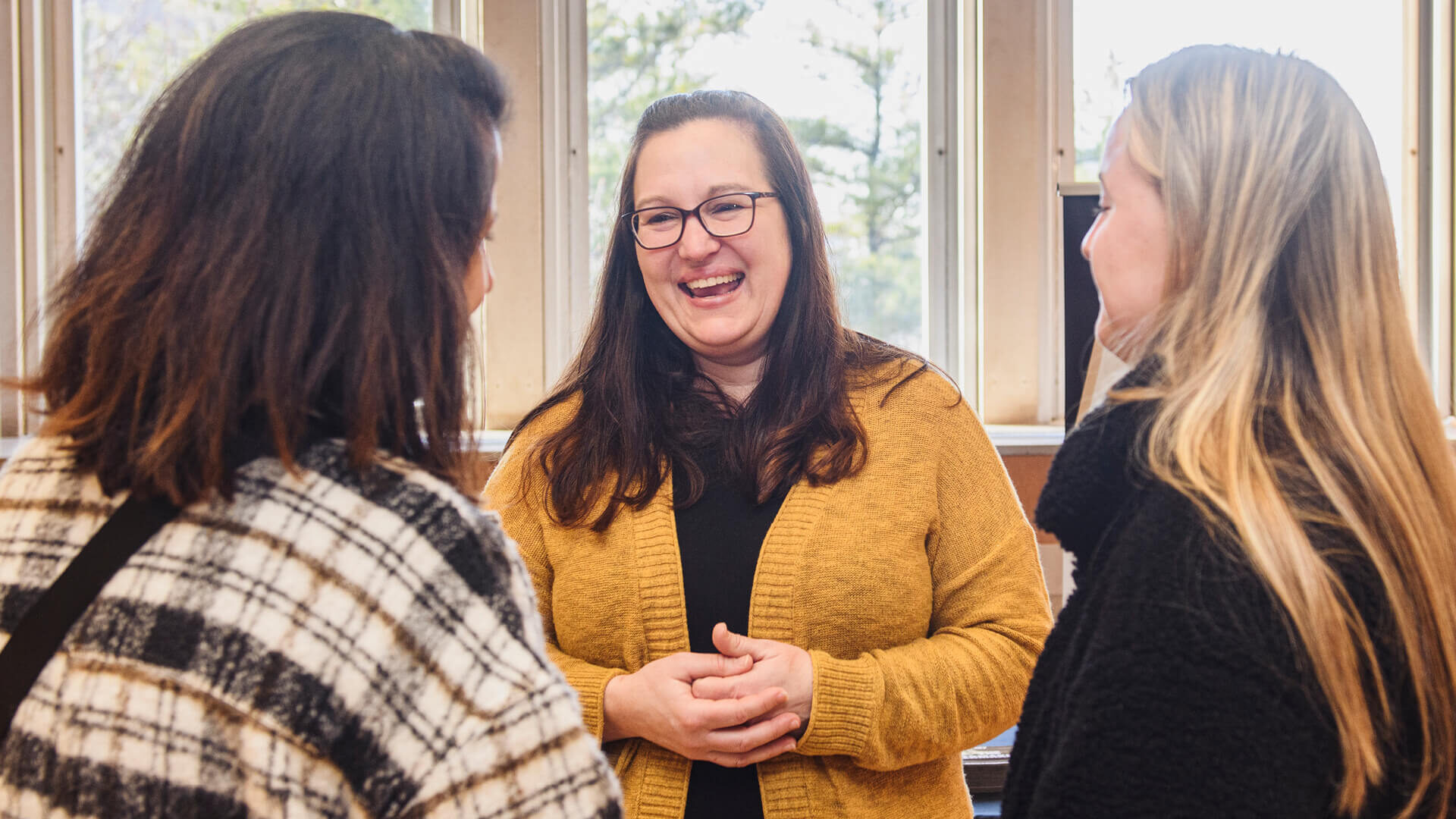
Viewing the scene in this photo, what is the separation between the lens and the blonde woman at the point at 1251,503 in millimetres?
669

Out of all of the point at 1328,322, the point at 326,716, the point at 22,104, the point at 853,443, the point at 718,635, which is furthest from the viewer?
the point at 22,104

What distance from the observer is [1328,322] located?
78 cm

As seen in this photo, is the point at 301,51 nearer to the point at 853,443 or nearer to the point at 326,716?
the point at 326,716

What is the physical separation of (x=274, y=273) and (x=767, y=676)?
695mm

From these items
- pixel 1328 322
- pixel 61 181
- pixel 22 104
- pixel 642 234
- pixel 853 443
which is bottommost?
pixel 853 443

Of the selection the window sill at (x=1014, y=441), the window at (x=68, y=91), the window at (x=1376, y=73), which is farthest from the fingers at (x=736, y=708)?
the window at (x=68, y=91)

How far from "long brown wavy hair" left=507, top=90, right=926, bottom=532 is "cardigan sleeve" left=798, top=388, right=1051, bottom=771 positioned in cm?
11

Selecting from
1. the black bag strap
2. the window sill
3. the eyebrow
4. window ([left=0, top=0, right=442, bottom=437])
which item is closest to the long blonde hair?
the eyebrow

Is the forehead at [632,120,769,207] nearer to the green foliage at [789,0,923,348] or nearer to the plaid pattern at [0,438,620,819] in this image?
the plaid pattern at [0,438,620,819]

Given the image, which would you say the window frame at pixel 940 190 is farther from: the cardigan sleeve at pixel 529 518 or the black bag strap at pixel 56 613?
the black bag strap at pixel 56 613

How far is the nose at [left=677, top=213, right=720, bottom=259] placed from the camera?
4.37 ft

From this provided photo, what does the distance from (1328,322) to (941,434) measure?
0.58 metres

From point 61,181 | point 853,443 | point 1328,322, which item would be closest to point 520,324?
point 61,181

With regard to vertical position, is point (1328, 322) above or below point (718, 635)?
above
